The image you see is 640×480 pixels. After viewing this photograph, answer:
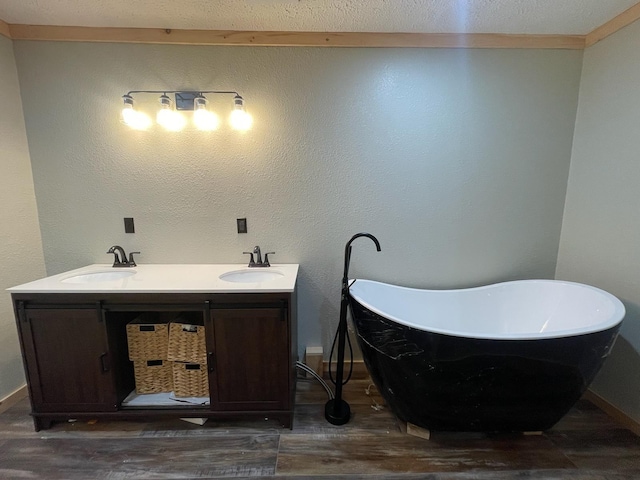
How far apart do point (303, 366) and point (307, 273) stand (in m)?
0.68

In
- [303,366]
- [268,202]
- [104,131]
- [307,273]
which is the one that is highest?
[104,131]

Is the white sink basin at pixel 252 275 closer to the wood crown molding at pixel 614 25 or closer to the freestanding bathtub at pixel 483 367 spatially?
the freestanding bathtub at pixel 483 367

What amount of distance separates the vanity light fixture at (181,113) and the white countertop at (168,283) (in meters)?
0.93

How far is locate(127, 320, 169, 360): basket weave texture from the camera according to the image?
1.62 m

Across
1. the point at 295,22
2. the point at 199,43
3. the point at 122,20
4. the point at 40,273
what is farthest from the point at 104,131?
the point at 295,22

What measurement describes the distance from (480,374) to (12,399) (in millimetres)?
2749

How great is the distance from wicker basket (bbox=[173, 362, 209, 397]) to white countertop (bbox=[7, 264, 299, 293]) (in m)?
0.49

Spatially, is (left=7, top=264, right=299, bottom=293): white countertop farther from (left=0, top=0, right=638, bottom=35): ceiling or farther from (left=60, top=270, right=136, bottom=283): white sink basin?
(left=0, top=0, right=638, bottom=35): ceiling

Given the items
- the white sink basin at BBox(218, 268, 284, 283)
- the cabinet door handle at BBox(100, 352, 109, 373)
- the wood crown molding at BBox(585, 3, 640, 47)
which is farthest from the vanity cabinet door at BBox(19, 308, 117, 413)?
the wood crown molding at BBox(585, 3, 640, 47)

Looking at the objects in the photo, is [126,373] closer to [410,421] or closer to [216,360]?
[216,360]

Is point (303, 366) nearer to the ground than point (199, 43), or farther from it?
nearer to the ground

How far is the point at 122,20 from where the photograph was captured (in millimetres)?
1674

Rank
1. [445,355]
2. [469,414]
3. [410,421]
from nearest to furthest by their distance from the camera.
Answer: [445,355] → [469,414] → [410,421]

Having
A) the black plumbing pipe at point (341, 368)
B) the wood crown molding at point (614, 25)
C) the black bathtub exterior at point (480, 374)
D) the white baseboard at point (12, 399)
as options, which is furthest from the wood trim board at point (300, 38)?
the white baseboard at point (12, 399)
